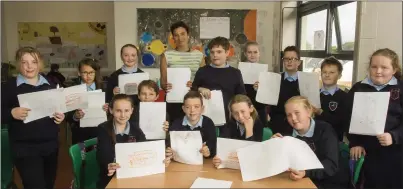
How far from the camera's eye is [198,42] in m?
5.86

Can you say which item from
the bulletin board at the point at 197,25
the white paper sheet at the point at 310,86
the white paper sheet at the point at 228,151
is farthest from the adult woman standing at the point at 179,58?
the bulletin board at the point at 197,25

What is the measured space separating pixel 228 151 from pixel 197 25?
404cm

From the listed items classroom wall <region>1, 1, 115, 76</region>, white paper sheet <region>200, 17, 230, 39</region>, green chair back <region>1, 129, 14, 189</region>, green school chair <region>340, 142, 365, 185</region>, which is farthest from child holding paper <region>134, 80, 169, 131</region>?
classroom wall <region>1, 1, 115, 76</region>

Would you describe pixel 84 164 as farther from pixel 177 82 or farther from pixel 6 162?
pixel 177 82

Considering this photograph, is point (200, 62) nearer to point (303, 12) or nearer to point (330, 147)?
point (330, 147)

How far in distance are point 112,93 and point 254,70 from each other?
53.1 inches

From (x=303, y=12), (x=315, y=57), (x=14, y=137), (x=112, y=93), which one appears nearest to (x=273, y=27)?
(x=303, y=12)

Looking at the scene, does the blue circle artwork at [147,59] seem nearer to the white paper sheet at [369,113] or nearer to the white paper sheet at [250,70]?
the white paper sheet at [250,70]

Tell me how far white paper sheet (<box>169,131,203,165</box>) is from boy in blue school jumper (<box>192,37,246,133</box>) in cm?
88

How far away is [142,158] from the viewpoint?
78.1 inches

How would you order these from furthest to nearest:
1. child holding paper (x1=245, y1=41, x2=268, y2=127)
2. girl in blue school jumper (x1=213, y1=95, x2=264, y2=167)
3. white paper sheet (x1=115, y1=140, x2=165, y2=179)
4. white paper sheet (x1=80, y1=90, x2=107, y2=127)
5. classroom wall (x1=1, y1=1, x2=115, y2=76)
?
1. classroom wall (x1=1, y1=1, x2=115, y2=76)
2. child holding paper (x1=245, y1=41, x2=268, y2=127)
3. white paper sheet (x1=80, y1=90, x2=107, y2=127)
4. girl in blue school jumper (x1=213, y1=95, x2=264, y2=167)
5. white paper sheet (x1=115, y1=140, x2=165, y2=179)

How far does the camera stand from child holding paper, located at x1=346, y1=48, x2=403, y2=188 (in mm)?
2219

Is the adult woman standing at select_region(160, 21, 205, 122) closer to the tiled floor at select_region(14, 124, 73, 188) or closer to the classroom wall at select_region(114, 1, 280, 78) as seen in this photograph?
the tiled floor at select_region(14, 124, 73, 188)

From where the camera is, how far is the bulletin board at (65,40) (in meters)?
7.11
